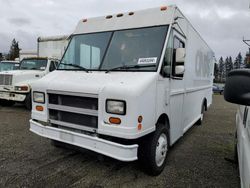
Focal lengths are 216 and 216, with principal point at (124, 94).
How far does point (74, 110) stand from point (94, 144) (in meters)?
0.66

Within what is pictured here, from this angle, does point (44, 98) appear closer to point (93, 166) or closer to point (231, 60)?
point (93, 166)

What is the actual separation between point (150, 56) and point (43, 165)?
2762 millimetres

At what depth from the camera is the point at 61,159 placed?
4277 mm

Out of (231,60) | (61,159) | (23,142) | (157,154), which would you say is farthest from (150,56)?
(231,60)

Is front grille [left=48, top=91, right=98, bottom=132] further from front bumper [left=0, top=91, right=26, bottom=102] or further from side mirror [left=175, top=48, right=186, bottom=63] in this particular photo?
front bumper [left=0, top=91, right=26, bottom=102]

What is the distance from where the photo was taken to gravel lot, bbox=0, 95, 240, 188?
346 centimetres

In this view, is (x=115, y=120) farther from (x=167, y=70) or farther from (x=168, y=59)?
(x=168, y=59)

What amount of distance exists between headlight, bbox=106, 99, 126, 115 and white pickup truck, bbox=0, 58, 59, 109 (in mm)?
6656

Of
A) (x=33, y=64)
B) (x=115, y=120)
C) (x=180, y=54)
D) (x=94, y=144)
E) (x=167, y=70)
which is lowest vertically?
(x=94, y=144)

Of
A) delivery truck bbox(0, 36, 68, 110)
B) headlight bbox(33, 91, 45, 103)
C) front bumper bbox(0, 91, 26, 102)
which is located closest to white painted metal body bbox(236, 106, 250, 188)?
headlight bbox(33, 91, 45, 103)

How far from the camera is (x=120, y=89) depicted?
299 centimetres

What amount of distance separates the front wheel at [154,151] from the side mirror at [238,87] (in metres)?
2.16

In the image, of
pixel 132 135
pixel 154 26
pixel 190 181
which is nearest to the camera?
pixel 132 135

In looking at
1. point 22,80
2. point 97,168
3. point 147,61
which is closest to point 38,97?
point 97,168
